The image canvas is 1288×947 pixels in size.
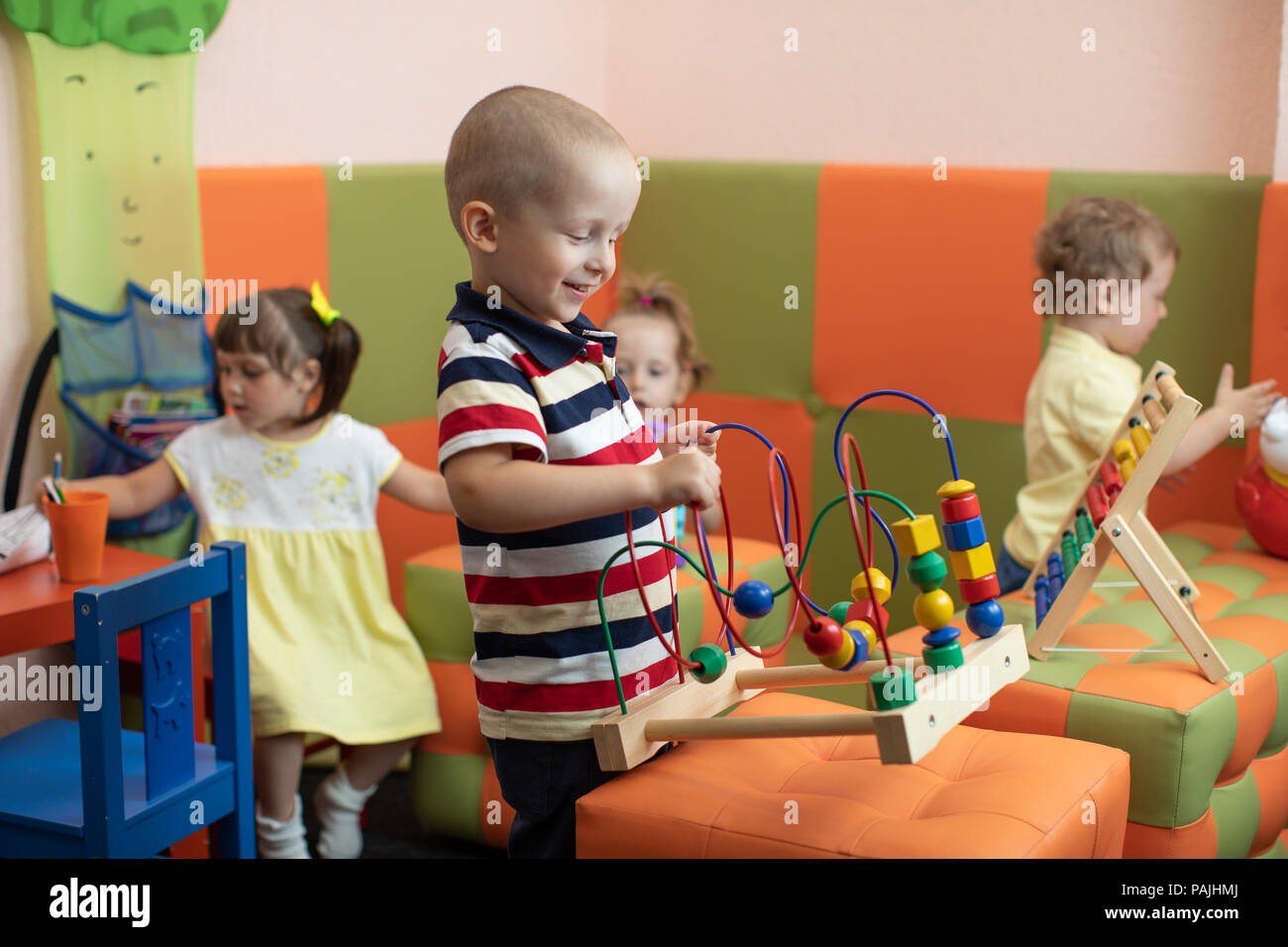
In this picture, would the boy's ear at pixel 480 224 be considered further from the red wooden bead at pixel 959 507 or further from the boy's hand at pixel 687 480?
the red wooden bead at pixel 959 507

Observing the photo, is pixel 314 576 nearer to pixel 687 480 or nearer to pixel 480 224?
pixel 480 224

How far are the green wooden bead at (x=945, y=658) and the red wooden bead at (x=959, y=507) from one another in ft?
0.34

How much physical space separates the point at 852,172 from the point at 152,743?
1568 mm

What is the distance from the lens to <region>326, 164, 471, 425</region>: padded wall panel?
2.29 metres

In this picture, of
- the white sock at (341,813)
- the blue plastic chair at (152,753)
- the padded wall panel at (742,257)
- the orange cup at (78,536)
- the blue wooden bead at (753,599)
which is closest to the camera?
the blue wooden bead at (753,599)

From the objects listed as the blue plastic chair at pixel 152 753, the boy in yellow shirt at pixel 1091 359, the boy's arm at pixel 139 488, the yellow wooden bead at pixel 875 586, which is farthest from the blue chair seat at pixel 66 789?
the boy in yellow shirt at pixel 1091 359

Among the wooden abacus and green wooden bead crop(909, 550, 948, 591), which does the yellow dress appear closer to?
the wooden abacus

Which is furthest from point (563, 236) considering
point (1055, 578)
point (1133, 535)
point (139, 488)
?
point (139, 488)

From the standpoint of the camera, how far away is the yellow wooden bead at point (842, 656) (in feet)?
3.52

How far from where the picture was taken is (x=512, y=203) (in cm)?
108

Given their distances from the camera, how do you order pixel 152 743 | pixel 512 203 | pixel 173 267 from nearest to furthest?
pixel 512 203, pixel 152 743, pixel 173 267

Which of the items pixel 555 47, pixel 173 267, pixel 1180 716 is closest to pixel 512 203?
pixel 1180 716

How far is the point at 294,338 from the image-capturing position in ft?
6.35

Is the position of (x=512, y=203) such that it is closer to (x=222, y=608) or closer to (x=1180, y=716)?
(x=222, y=608)
